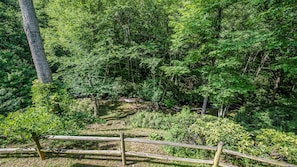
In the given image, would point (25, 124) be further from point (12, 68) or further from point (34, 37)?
point (12, 68)

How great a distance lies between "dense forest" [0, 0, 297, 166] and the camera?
473cm

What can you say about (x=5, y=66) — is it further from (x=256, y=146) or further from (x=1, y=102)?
(x=256, y=146)

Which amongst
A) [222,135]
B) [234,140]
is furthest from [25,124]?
[234,140]

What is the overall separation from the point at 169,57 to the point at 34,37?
9.91 m

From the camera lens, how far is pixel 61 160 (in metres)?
3.85

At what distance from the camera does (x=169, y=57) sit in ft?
42.1

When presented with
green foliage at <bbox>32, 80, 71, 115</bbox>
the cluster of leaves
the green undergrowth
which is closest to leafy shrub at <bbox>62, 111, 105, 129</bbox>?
the cluster of leaves

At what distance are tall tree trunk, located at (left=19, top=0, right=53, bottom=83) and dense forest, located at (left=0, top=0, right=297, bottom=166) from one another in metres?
0.38

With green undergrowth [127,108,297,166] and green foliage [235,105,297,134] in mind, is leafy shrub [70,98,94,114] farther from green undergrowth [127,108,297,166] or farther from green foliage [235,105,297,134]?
green foliage [235,105,297,134]

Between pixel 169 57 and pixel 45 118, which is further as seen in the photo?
pixel 169 57

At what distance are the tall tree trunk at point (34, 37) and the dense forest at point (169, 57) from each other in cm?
38

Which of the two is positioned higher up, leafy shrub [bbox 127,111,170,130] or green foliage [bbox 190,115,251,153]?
green foliage [bbox 190,115,251,153]

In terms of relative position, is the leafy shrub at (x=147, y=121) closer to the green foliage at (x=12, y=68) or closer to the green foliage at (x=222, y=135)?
the green foliage at (x=222, y=135)

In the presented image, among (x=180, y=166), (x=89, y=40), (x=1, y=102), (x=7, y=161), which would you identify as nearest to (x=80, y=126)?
(x=7, y=161)
